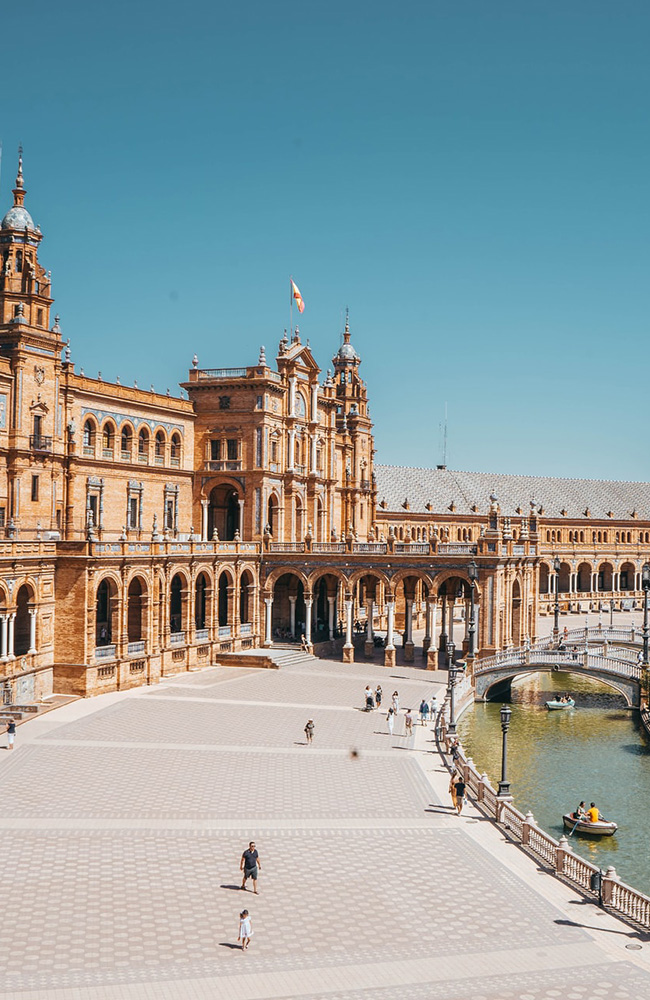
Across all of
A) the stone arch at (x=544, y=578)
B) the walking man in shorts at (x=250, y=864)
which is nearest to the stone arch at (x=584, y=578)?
the stone arch at (x=544, y=578)

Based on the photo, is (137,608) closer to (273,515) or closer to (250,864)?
(273,515)

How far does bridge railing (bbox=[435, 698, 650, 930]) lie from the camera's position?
2495 centimetres

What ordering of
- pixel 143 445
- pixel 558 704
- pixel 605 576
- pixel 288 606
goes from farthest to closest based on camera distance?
pixel 605 576
pixel 288 606
pixel 143 445
pixel 558 704

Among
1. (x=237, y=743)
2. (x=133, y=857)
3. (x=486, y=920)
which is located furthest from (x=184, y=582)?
(x=486, y=920)

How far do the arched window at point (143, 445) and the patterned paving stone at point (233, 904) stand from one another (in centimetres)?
4024

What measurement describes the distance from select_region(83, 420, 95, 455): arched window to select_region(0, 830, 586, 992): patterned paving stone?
35449 mm

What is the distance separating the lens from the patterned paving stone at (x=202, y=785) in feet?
107

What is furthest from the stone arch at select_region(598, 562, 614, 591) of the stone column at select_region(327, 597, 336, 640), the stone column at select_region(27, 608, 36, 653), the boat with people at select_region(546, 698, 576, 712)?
the stone column at select_region(27, 608, 36, 653)

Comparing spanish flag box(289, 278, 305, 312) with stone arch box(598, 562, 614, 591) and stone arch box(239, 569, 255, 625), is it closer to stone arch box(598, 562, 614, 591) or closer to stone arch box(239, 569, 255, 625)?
stone arch box(239, 569, 255, 625)

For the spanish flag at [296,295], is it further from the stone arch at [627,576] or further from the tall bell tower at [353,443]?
the stone arch at [627,576]

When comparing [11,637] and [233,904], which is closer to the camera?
[233,904]

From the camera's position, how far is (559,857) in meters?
28.0

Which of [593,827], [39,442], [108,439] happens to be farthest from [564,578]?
[593,827]

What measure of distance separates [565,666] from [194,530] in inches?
1141
